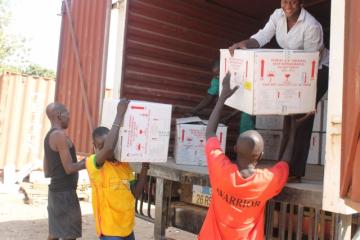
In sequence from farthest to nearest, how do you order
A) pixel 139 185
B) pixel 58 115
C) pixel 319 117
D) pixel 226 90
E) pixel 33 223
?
pixel 33 223 < pixel 319 117 < pixel 58 115 < pixel 139 185 < pixel 226 90

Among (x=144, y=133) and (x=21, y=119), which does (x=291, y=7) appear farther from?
(x=21, y=119)

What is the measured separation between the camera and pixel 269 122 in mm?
4371

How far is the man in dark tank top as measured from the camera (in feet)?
12.3

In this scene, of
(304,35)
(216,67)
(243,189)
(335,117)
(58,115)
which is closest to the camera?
(335,117)

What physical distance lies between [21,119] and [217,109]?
778cm

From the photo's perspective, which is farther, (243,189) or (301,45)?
(301,45)

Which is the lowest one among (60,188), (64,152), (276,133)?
(60,188)

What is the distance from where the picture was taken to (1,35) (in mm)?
16859

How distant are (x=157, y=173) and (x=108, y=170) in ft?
1.55

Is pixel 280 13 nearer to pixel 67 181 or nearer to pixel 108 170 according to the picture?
pixel 108 170

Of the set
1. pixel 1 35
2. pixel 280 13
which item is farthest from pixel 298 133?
pixel 1 35

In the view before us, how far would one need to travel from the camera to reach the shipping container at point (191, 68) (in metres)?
2.12

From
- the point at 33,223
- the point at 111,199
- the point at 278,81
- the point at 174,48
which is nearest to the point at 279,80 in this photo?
the point at 278,81

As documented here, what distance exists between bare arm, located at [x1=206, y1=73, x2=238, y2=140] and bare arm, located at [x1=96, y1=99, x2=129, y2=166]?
0.65 metres
